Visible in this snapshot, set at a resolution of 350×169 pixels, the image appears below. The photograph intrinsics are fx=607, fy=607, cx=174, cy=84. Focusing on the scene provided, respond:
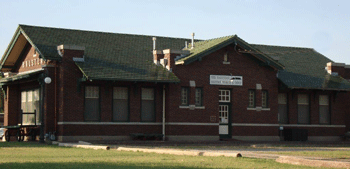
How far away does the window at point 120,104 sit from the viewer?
1303 inches

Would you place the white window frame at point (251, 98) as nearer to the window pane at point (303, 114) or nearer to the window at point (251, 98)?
the window at point (251, 98)

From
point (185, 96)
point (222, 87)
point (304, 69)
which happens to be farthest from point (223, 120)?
point (304, 69)

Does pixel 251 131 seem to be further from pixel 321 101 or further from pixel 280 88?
pixel 321 101

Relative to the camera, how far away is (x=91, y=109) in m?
32.4

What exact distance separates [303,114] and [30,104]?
16.9m

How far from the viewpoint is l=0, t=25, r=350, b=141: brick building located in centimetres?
3200

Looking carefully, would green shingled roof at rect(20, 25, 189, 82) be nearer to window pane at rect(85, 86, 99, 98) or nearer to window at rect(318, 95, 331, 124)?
window pane at rect(85, 86, 99, 98)

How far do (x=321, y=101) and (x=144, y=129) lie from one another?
492 inches

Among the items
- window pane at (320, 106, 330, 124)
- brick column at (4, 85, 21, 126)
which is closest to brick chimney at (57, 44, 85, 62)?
brick column at (4, 85, 21, 126)

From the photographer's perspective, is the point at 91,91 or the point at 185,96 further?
the point at 185,96

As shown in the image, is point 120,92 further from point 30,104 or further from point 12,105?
point 12,105

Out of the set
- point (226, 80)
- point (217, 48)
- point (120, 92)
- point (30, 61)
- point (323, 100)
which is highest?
point (217, 48)

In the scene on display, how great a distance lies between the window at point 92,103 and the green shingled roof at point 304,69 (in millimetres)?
11392

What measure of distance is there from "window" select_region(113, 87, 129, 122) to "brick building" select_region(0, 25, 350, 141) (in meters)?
0.05
